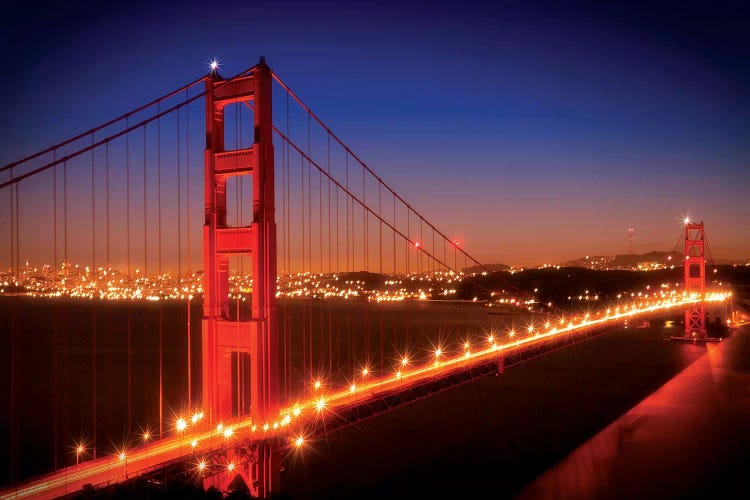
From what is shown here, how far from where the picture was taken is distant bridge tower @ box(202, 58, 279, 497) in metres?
11.4

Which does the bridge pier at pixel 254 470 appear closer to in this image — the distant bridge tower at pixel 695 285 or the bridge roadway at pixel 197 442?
the bridge roadway at pixel 197 442

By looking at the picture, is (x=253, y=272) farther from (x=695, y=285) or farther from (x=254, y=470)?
(x=695, y=285)

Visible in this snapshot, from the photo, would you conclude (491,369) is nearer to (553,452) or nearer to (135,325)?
(553,452)

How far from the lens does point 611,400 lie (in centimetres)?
2692

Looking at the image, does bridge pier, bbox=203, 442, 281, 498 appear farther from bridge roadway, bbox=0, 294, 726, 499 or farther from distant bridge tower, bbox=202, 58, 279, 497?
bridge roadway, bbox=0, 294, 726, 499

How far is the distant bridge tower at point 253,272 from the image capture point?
37.4 ft

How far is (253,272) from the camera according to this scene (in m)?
11.4

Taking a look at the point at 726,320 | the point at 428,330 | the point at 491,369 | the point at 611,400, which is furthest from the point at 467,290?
the point at 491,369

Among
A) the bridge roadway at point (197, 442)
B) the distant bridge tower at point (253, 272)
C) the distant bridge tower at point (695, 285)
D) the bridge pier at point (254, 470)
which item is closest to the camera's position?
the bridge roadway at point (197, 442)

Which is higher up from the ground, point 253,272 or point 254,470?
point 253,272

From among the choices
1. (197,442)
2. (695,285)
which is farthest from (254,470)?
(695,285)

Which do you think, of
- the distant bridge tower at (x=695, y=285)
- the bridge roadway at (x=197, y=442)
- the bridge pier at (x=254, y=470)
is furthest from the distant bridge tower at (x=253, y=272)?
the distant bridge tower at (x=695, y=285)

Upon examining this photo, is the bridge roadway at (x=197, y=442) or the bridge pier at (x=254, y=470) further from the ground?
the bridge roadway at (x=197, y=442)

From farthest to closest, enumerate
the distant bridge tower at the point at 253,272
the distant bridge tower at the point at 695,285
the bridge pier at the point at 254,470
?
the distant bridge tower at the point at 695,285 → the distant bridge tower at the point at 253,272 → the bridge pier at the point at 254,470
